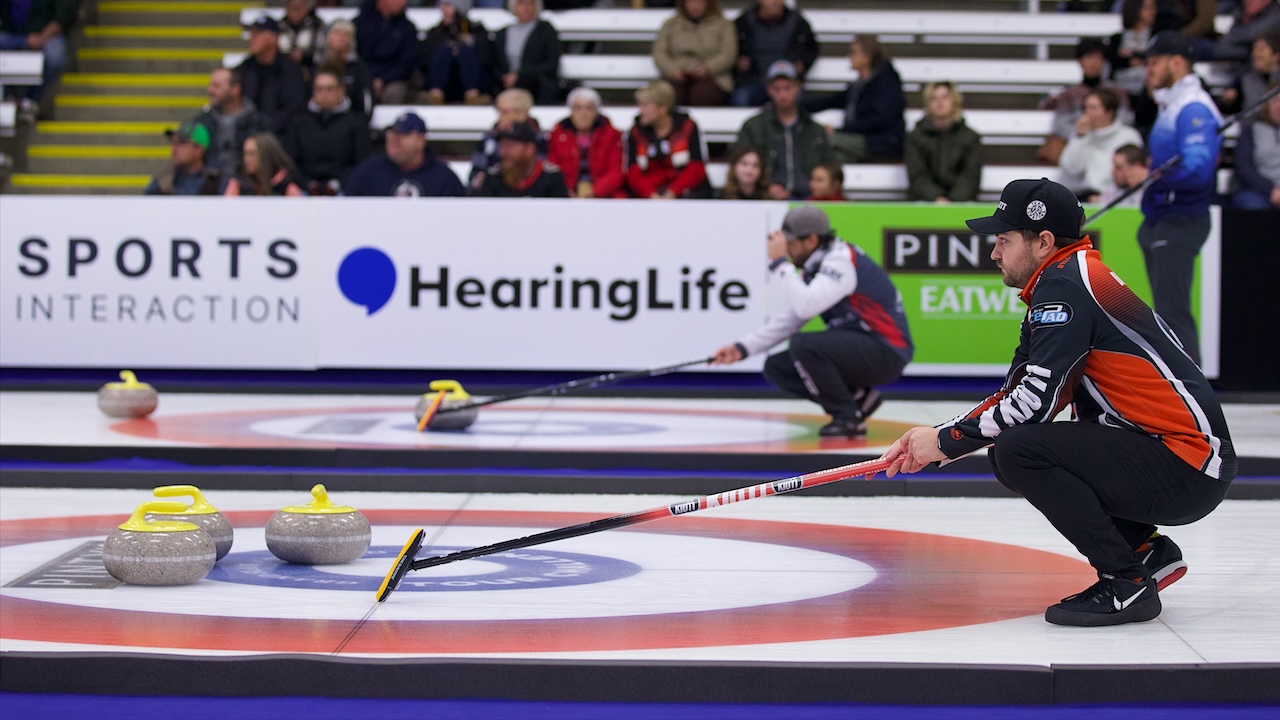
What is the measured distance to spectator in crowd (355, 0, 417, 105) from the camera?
41.0ft

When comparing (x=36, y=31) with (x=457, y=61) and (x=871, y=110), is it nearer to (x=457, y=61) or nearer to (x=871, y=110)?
(x=457, y=61)

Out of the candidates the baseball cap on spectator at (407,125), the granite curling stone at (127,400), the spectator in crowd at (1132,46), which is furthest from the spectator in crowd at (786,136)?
the granite curling stone at (127,400)

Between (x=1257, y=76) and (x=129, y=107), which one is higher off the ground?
(x=1257, y=76)

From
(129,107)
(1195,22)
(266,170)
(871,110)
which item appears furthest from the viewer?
(129,107)

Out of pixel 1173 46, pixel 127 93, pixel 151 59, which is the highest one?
pixel 151 59

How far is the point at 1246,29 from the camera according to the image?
41.1ft

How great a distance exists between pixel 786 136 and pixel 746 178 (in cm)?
97

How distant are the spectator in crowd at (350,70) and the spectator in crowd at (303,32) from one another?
1.41ft

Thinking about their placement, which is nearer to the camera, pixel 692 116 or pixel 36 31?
pixel 692 116

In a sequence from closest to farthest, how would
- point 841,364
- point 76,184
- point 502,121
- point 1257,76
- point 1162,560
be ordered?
point 1162,560
point 841,364
point 502,121
point 1257,76
point 76,184

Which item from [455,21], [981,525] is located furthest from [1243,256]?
[455,21]

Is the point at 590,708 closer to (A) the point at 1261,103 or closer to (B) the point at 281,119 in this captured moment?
(A) the point at 1261,103

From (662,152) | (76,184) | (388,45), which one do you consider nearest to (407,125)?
(662,152)

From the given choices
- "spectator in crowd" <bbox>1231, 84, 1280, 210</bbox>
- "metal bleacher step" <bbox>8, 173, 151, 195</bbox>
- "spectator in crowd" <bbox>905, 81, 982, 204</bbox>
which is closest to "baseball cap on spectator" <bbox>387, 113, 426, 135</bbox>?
"metal bleacher step" <bbox>8, 173, 151, 195</bbox>
